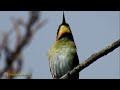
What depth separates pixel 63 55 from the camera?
3.67 meters

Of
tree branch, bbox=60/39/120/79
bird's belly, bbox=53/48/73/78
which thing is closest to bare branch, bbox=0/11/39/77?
tree branch, bbox=60/39/120/79

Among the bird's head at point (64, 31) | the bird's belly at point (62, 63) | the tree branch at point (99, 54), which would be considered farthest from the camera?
the bird's head at point (64, 31)

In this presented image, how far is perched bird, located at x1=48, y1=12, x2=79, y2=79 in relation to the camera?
3648 millimetres

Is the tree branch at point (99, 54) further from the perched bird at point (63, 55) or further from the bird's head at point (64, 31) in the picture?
the bird's head at point (64, 31)

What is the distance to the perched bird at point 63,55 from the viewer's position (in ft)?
12.0

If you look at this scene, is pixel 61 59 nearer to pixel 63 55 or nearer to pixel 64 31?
pixel 63 55

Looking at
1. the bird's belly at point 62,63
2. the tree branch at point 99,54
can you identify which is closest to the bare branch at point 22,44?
the tree branch at point 99,54

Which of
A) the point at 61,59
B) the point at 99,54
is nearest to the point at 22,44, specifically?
the point at 99,54

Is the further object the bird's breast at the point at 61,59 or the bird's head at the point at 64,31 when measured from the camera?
the bird's head at the point at 64,31

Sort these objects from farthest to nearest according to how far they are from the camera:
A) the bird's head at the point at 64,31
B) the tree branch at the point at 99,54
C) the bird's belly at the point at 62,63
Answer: the bird's head at the point at 64,31 < the bird's belly at the point at 62,63 < the tree branch at the point at 99,54

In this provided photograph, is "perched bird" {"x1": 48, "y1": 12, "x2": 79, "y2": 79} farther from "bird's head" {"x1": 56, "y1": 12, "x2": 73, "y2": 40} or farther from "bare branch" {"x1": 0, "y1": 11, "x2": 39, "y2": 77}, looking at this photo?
"bare branch" {"x1": 0, "y1": 11, "x2": 39, "y2": 77}

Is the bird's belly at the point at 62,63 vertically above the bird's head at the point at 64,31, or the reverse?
the bird's head at the point at 64,31
